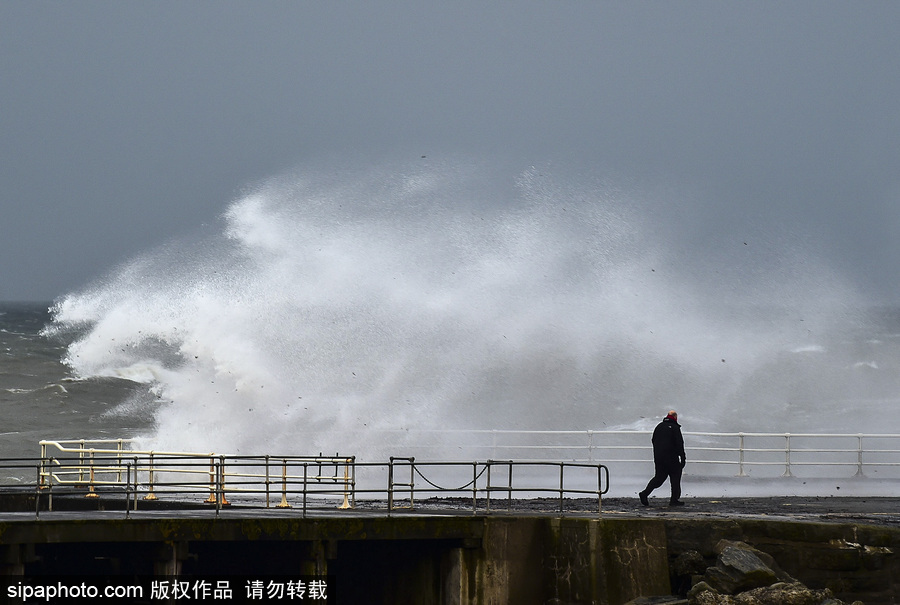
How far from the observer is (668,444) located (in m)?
17.4

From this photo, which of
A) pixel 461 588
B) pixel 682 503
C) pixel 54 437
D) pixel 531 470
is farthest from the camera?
pixel 54 437

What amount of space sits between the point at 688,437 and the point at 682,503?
85.9 feet

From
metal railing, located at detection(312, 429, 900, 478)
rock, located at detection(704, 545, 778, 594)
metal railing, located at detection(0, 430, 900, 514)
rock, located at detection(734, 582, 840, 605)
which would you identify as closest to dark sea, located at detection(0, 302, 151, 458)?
metal railing, located at detection(0, 430, 900, 514)

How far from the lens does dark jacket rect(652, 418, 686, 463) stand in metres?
17.4

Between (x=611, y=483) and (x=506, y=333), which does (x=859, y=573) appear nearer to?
(x=611, y=483)

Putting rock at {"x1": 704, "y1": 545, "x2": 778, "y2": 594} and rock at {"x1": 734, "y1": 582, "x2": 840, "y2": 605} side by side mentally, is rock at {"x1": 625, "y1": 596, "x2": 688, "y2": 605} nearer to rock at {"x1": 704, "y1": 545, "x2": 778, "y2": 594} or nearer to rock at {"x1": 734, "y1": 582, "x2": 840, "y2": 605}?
rock at {"x1": 704, "y1": 545, "x2": 778, "y2": 594}

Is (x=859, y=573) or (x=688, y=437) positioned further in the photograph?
(x=688, y=437)

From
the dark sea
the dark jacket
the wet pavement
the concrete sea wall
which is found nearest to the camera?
the concrete sea wall

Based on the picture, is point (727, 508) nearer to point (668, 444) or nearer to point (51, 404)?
point (668, 444)

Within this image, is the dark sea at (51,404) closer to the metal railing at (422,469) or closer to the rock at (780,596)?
the metal railing at (422,469)

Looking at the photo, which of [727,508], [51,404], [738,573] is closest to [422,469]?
[727,508]

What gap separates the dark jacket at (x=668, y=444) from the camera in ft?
57.1

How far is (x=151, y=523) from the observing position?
13.0 m

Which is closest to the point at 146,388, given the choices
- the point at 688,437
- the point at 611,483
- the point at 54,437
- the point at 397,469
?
the point at 54,437
